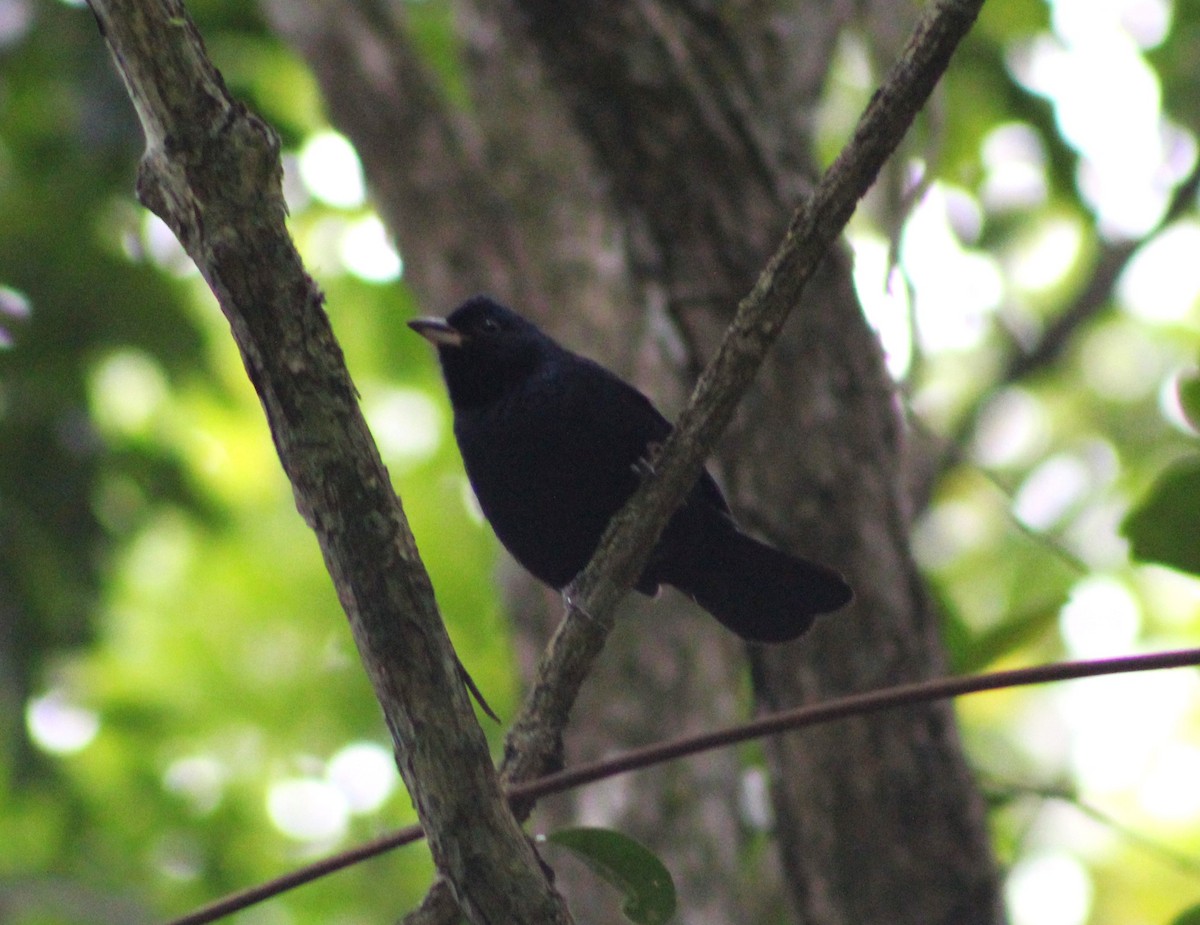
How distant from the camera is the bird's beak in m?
3.89

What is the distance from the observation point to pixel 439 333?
3.90m

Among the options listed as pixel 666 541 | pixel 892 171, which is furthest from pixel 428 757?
pixel 892 171

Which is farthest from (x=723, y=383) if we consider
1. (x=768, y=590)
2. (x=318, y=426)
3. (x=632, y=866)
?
(x=768, y=590)

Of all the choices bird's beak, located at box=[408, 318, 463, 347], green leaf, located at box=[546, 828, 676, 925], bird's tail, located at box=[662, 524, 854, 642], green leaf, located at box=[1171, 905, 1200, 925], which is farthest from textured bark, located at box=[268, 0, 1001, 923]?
green leaf, located at box=[546, 828, 676, 925]

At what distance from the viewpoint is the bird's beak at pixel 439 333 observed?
3891 millimetres

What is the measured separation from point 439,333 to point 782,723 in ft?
7.50

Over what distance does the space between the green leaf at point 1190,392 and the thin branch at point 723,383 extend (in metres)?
0.75

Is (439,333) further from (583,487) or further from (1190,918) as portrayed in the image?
(1190,918)

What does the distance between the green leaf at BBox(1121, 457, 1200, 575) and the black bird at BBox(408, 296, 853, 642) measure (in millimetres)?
1066

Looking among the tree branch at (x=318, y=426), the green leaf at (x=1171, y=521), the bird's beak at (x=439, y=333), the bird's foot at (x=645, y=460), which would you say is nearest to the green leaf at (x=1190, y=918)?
the green leaf at (x=1171, y=521)

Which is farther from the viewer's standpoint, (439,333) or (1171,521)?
(439,333)

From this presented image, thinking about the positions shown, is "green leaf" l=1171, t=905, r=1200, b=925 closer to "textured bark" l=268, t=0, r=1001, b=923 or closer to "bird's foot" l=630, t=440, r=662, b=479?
"textured bark" l=268, t=0, r=1001, b=923

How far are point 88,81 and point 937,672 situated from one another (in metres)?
4.27

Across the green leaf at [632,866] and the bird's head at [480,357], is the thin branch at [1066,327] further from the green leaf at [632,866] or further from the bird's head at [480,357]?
the green leaf at [632,866]
